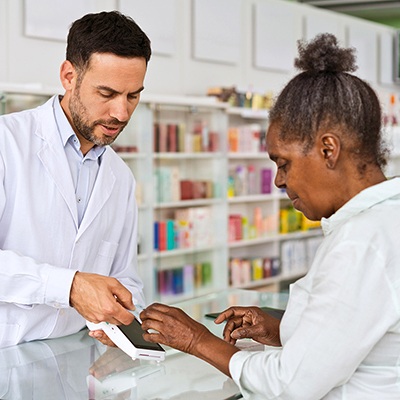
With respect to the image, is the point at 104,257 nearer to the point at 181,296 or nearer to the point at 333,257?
the point at 333,257

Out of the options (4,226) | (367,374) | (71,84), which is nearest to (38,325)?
(4,226)

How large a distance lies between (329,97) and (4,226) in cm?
116

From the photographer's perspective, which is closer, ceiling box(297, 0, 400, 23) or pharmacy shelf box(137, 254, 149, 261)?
pharmacy shelf box(137, 254, 149, 261)

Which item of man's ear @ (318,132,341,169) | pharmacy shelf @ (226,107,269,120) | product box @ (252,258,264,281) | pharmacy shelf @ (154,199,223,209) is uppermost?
pharmacy shelf @ (226,107,269,120)

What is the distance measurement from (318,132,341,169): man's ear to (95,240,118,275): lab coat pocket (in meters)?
1.06

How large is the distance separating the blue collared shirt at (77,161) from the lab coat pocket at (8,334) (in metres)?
0.40

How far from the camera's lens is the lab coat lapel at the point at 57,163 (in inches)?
74.7

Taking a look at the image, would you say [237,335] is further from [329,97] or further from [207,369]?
[329,97]

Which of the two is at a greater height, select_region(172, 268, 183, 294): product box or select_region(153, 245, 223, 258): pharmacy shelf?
select_region(153, 245, 223, 258): pharmacy shelf

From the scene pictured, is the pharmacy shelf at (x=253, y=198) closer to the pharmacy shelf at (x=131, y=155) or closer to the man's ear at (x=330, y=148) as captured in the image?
the pharmacy shelf at (x=131, y=155)

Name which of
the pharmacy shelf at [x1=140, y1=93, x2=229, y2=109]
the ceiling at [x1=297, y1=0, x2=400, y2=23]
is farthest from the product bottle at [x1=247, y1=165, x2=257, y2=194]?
the ceiling at [x1=297, y1=0, x2=400, y2=23]

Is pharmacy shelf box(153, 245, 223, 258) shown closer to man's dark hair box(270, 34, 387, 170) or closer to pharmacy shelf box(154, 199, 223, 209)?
pharmacy shelf box(154, 199, 223, 209)

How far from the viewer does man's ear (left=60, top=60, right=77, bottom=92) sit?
1909mm

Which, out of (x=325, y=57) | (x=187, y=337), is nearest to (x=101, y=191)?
(x=187, y=337)
